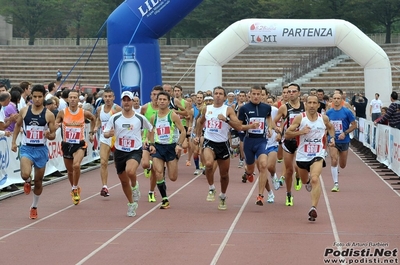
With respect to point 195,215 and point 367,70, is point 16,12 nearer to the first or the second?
point 367,70

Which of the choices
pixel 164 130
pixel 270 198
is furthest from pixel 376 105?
pixel 164 130

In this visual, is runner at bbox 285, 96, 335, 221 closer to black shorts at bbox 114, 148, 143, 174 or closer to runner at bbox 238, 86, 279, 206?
runner at bbox 238, 86, 279, 206

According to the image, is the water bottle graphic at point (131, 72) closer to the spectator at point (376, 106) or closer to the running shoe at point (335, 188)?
the running shoe at point (335, 188)

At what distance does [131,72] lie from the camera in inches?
1017

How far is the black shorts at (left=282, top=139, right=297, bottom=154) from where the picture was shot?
46.9ft

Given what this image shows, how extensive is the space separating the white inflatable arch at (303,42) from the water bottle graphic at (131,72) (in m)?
7.70

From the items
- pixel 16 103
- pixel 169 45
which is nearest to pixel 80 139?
pixel 16 103

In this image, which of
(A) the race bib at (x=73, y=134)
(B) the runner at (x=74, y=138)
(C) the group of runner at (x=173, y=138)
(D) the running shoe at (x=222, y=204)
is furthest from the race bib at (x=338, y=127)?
(A) the race bib at (x=73, y=134)

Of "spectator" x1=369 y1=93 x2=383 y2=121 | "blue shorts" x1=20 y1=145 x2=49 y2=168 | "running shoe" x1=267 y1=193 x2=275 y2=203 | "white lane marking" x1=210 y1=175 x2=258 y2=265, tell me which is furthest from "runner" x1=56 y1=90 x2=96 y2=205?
"spectator" x1=369 y1=93 x2=383 y2=121

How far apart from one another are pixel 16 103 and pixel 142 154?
4008mm

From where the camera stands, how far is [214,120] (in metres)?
13.9

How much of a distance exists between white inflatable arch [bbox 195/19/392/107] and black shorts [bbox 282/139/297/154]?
18.4 m

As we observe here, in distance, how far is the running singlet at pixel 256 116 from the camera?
14.2 metres

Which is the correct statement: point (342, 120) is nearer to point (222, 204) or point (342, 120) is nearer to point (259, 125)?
point (259, 125)
